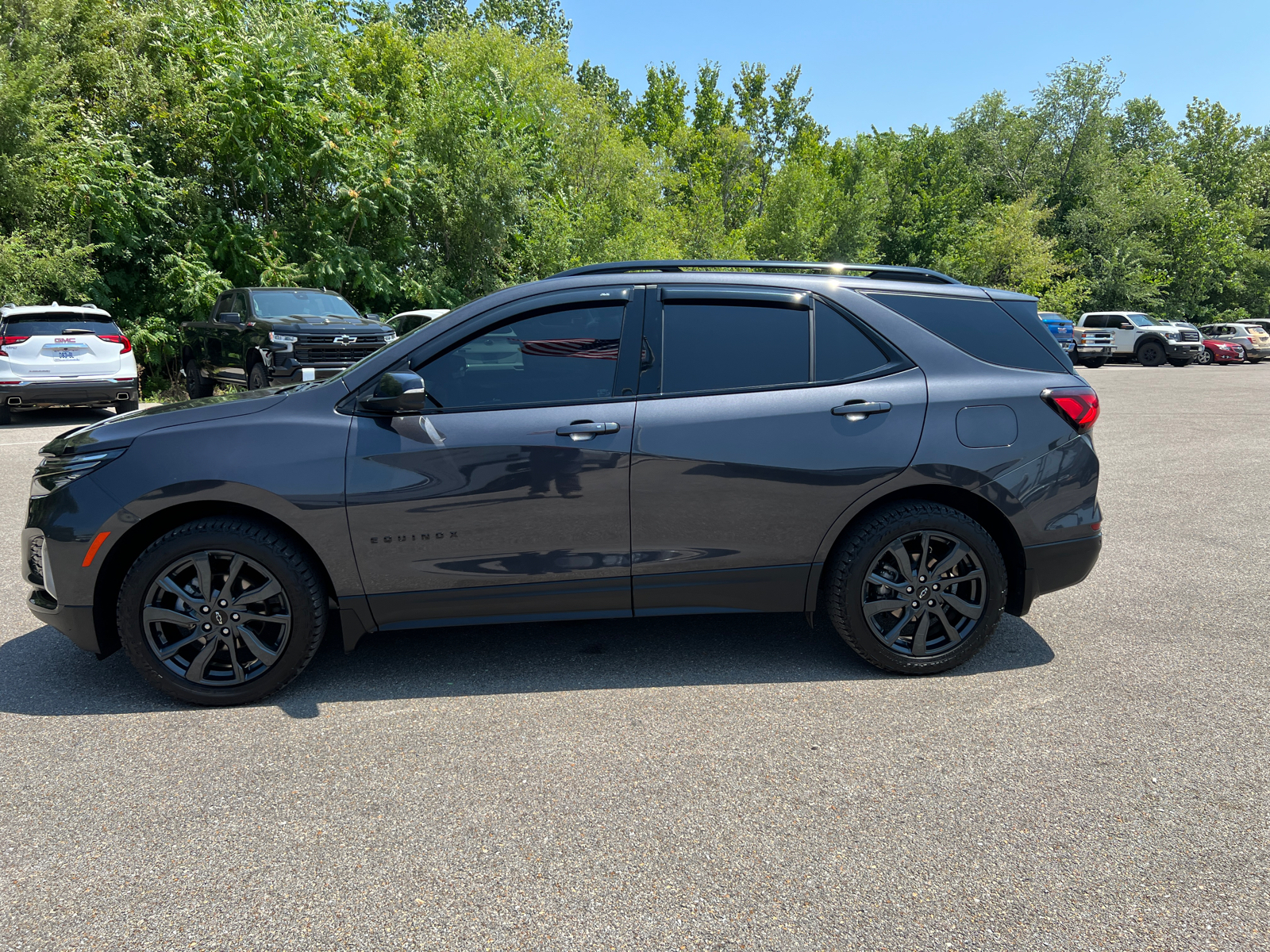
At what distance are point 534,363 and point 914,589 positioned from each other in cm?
190

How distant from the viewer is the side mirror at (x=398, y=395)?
3539 mm

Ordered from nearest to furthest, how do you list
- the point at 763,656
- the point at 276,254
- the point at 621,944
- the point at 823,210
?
the point at 621,944, the point at 763,656, the point at 276,254, the point at 823,210

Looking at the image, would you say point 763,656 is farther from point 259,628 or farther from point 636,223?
point 636,223

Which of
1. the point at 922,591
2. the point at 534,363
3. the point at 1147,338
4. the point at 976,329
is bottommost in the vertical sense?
the point at 922,591

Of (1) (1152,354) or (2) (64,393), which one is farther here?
(1) (1152,354)

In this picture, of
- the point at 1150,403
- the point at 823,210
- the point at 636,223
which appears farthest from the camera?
the point at 823,210

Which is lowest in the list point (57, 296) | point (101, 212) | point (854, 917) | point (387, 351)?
point (854, 917)

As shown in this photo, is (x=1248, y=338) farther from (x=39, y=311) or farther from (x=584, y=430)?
(x=584, y=430)

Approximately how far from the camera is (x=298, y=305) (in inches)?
573

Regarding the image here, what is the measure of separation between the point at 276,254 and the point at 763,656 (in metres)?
18.9

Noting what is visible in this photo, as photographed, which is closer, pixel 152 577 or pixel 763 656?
pixel 152 577

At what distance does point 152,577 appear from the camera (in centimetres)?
354

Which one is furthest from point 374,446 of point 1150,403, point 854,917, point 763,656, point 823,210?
point 823,210

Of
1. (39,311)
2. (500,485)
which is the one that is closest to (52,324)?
(39,311)
